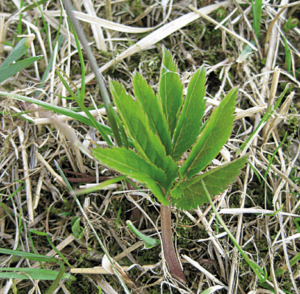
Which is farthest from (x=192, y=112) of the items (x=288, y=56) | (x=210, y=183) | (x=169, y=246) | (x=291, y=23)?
(x=291, y=23)

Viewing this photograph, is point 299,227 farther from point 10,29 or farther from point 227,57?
point 10,29

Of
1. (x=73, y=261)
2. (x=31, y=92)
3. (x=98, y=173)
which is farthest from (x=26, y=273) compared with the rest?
(x=31, y=92)

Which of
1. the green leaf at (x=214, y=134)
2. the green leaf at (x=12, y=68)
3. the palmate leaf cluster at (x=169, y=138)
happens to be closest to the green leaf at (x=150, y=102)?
the palmate leaf cluster at (x=169, y=138)

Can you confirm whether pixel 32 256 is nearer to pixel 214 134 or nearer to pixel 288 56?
pixel 214 134

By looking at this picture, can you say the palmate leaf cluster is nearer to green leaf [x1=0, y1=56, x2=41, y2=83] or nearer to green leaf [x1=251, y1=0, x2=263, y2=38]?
green leaf [x1=0, y1=56, x2=41, y2=83]

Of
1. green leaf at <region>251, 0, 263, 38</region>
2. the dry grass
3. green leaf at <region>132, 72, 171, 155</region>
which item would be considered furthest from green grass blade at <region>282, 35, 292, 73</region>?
green leaf at <region>132, 72, 171, 155</region>

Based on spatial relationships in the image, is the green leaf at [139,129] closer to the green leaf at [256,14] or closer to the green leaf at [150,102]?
the green leaf at [150,102]
